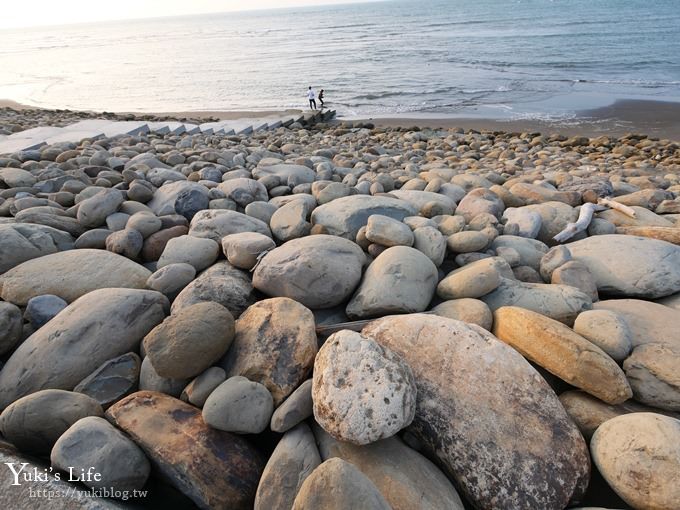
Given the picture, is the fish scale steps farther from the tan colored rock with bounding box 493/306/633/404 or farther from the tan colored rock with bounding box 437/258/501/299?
the tan colored rock with bounding box 493/306/633/404

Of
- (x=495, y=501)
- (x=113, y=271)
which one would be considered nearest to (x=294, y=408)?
(x=495, y=501)

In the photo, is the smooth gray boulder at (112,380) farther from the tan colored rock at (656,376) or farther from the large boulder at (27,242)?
the tan colored rock at (656,376)

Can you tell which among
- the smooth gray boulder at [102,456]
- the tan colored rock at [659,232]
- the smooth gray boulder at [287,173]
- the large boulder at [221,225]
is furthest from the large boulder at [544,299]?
the smooth gray boulder at [287,173]

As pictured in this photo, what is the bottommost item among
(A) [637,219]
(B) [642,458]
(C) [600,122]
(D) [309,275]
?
(C) [600,122]

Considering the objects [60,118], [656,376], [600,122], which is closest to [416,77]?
[600,122]

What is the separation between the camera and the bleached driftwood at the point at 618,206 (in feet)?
12.4

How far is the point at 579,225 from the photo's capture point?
11.5 ft

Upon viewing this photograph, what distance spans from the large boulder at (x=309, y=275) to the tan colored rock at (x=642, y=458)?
1.43 m

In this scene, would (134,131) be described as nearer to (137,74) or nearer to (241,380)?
(241,380)

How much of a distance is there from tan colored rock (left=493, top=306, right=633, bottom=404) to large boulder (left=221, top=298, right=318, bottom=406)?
3.31 feet

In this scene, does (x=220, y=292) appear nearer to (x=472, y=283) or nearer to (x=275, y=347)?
(x=275, y=347)

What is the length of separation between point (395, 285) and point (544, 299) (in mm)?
868

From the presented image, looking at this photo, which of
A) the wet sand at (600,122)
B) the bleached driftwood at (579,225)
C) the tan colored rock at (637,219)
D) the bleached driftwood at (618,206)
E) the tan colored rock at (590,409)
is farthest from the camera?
the wet sand at (600,122)

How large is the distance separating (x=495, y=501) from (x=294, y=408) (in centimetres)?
82
